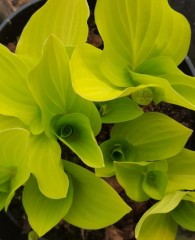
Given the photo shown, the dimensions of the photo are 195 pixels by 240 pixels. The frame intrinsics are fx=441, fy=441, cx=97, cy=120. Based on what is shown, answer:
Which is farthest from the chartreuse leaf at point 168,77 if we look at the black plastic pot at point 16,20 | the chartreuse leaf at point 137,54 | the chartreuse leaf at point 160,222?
the black plastic pot at point 16,20

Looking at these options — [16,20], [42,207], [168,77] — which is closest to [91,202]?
[42,207]

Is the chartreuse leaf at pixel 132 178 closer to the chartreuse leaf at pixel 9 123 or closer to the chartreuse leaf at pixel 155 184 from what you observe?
the chartreuse leaf at pixel 155 184

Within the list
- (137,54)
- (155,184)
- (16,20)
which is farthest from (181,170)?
(16,20)

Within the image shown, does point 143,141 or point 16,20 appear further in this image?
point 16,20

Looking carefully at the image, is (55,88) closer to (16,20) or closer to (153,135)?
(153,135)

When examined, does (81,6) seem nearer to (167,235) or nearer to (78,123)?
(78,123)

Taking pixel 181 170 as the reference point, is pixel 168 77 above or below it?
above

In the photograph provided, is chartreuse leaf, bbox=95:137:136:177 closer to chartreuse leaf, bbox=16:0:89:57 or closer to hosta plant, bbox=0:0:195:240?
hosta plant, bbox=0:0:195:240
